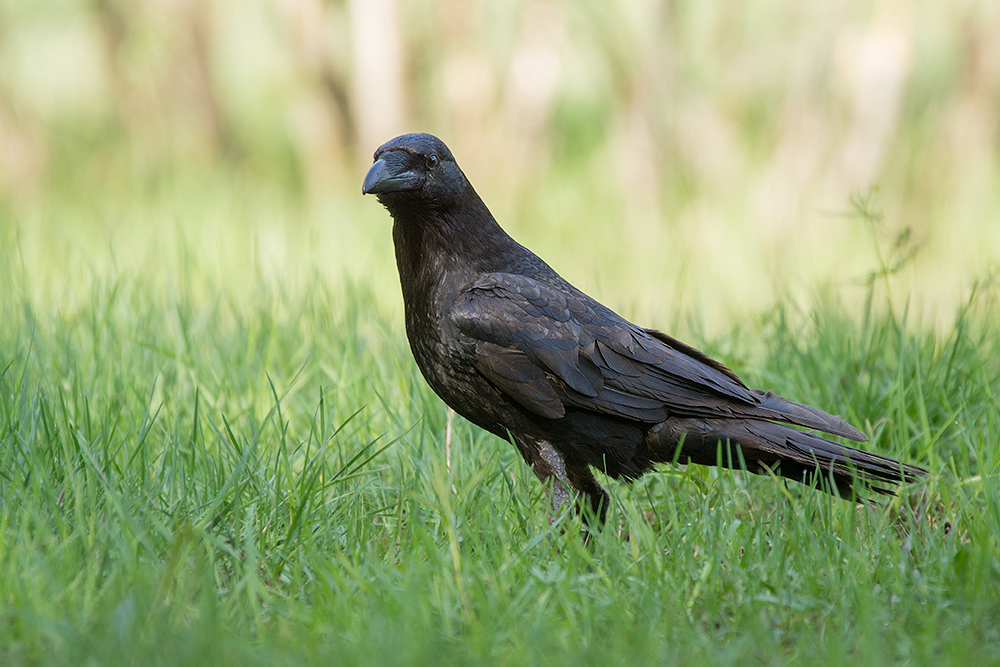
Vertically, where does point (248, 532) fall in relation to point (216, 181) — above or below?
below

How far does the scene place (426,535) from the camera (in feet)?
8.09

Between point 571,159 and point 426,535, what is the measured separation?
27.1ft

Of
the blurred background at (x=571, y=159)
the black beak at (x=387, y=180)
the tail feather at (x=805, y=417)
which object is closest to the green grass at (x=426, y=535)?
the tail feather at (x=805, y=417)

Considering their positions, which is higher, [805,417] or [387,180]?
[387,180]

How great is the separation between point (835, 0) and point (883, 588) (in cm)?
556

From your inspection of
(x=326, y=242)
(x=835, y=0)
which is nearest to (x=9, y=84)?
(x=326, y=242)

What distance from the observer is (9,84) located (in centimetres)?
809

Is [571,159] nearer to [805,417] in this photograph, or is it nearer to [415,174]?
[415,174]

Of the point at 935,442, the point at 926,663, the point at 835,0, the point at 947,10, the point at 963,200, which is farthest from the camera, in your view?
the point at 947,10

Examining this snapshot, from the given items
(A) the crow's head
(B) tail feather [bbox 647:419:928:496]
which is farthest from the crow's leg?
(A) the crow's head

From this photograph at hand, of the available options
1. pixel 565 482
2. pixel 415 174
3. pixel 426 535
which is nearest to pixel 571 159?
pixel 415 174

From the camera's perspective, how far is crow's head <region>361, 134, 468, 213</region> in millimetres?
3135

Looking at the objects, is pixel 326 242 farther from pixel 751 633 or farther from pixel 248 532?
pixel 751 633

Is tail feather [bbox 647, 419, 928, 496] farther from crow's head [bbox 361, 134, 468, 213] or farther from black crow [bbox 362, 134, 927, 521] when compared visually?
crow's head [bbox 361, 134, 468, 213]
